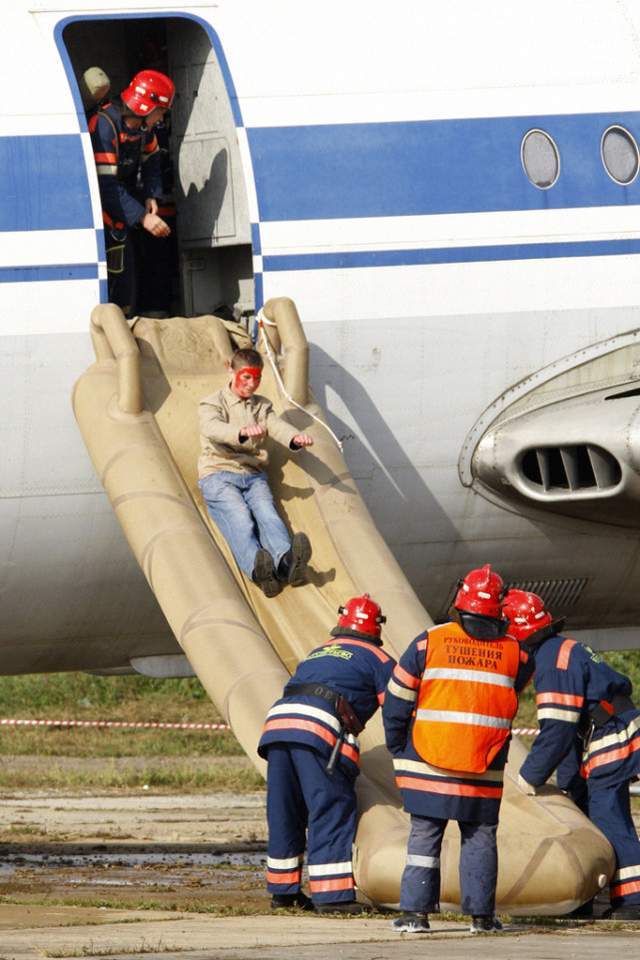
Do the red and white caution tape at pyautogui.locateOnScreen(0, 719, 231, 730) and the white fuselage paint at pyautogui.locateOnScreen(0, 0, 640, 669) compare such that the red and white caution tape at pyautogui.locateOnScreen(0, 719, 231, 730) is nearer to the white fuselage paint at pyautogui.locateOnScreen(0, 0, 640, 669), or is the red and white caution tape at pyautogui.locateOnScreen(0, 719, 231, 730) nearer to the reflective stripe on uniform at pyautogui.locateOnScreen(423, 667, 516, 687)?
the white fuselage paint at pyautogui.locateOnScreen(0, 0, 640, 669)

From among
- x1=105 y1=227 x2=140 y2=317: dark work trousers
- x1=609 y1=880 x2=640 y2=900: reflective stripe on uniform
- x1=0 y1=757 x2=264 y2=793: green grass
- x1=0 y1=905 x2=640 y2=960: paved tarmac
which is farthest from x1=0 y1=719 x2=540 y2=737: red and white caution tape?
x1=0 y1=905 x2=640 y2=960: paved tarmac

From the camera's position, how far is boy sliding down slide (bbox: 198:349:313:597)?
15.0 meters

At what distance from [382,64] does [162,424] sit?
11.4 feet

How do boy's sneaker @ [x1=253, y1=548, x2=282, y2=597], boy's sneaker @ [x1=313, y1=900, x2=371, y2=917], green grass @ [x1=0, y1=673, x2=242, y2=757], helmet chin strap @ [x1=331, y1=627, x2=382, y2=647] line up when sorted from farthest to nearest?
green grass @ [x1=0, y1=673, x2=242, y2=757] → boy's sneaker @ [x1=253, y1=548, x2=282, y2=597] → helmet chin strap @ [x1=331, y1=627, x2=382, y2=647] → boy's sneaker @ [x1=313, y1=900, x2=371, y2=917]

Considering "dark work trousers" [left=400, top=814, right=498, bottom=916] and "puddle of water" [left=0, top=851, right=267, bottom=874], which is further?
"puddle of water" [left=0, top=851, right=267, bottom=874]

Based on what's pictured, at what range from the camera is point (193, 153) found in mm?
16766

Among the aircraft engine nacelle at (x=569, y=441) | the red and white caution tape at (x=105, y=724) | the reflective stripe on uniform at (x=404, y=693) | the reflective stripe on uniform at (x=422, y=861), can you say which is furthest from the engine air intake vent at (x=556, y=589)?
the red and white caution tape at (x=105, y=724)

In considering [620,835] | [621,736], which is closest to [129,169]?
[621,736]

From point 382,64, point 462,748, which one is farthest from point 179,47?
point 462,748

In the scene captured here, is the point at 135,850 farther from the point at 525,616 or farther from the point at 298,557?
the point at 525,616

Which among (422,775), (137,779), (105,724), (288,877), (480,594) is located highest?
(480,594)

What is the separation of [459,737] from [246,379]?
157 inches

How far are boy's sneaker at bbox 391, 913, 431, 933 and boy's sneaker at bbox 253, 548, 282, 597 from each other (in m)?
3.57

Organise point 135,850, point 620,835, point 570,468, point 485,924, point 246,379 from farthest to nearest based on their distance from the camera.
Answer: point 135,850, point 570,468, point 246,379, point 620,835, point 485,924
